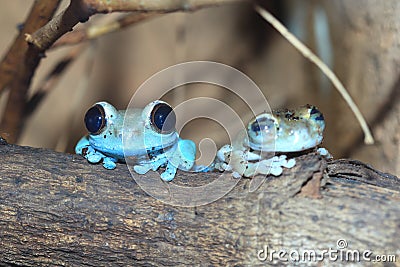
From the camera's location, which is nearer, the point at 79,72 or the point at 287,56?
the point at 79,72

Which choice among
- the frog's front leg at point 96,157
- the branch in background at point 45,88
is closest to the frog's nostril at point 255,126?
the frog's front leg at point 96,157

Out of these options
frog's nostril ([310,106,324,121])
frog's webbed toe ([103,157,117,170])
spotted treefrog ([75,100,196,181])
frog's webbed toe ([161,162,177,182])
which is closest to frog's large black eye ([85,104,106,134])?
spotted treefrog ([75,100,196,181])

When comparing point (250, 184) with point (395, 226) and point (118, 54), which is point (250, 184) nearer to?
point (395, 226)

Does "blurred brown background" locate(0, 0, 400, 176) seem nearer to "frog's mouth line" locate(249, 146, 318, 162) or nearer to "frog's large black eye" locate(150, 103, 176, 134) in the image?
"frog's mouth line" locate(249, 146, 318, 162)

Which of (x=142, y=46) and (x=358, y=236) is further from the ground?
(x=142, y=46)

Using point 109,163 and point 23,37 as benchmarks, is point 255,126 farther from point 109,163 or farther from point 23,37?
point 23,37

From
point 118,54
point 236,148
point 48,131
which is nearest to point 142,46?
point 118,54

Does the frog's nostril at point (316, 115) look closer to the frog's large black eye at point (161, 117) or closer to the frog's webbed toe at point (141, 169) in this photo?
the frog's large black eye at point (161, 117)
